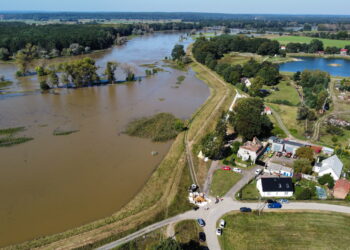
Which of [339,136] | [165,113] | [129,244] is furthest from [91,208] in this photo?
[339,136]

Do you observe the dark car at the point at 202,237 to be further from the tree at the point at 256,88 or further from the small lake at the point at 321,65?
the small lake at the point at 321,65

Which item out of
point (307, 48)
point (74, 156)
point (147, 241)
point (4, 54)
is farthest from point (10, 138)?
point (307, 48)

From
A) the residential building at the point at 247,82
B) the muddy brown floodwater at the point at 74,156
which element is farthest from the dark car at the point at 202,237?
the residential building at the point at 247,82

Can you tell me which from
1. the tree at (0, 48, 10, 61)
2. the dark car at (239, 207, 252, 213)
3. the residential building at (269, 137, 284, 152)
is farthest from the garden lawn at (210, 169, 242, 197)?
the tree at (0, 48, 10, 61)

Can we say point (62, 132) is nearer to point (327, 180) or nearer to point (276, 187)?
point (276, 187)

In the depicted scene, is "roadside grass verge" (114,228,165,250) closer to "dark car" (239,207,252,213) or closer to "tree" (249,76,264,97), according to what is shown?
"dark car" (239,207,252,213)

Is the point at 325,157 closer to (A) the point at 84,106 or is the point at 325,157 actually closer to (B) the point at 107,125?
(B) the point at 107,125
